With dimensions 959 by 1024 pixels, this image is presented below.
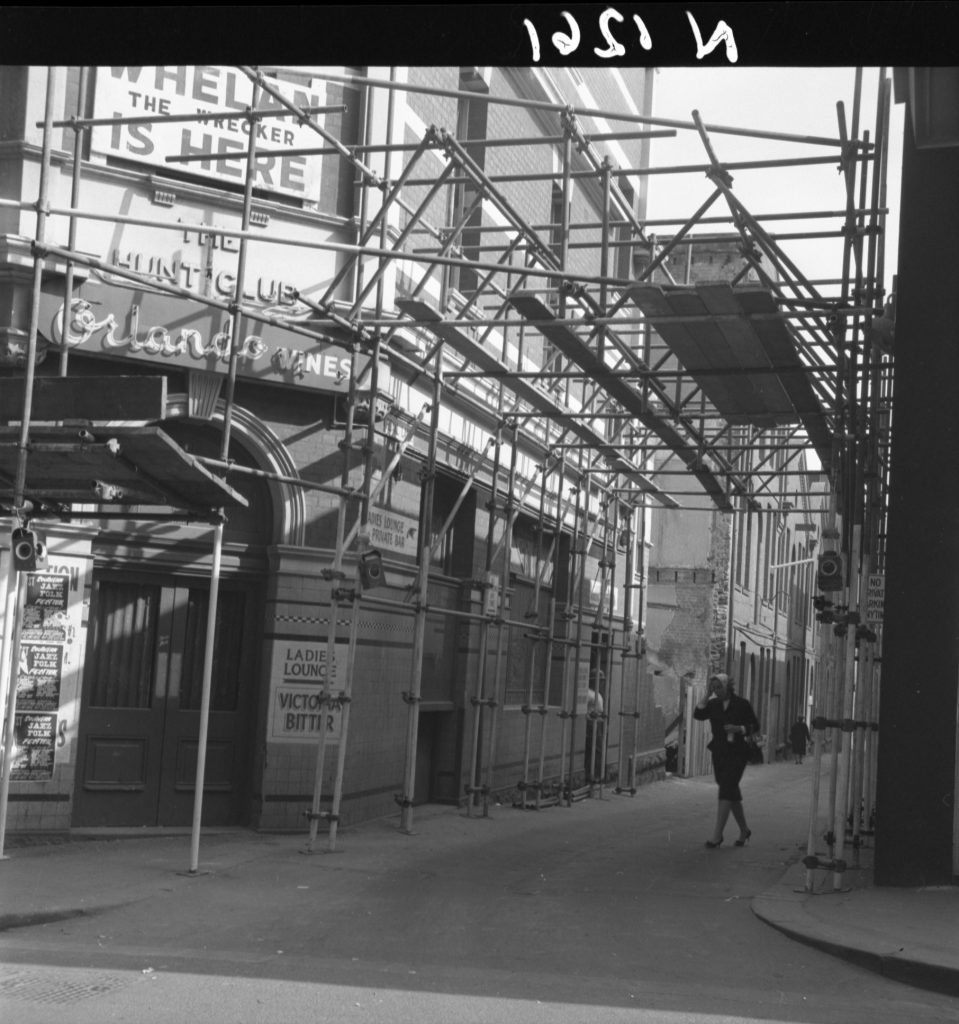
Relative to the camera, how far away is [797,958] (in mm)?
8945

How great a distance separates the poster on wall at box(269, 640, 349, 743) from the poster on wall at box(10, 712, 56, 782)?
6.88 ft

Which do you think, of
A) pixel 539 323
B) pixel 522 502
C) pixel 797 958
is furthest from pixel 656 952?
pixel 522 502

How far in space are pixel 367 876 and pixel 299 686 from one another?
2.66 m

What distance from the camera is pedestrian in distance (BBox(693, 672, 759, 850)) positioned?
15.0 metres

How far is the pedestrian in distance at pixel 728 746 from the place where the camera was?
1500 cm

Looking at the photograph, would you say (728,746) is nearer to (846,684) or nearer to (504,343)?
(846,684)

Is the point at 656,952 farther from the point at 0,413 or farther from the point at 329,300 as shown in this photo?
the point at 329,300

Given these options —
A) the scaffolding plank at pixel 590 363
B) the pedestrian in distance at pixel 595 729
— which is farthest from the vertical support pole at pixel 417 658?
the pedestrian in distance at pixel 595 729

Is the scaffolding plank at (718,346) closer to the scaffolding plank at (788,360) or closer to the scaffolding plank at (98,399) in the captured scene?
the scaffolding plank at (788,360)

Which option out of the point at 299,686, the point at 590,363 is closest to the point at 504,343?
the point at 590,363

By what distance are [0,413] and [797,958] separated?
21.1 ft

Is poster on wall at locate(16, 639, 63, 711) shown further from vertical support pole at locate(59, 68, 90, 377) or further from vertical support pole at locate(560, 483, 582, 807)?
vertical support pole at locate(560, 483, 582, 807)

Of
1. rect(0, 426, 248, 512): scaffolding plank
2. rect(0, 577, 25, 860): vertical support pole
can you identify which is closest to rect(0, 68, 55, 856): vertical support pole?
rect(0, 577, 25, 860): vertical support pole

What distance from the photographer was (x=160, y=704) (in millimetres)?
13383
